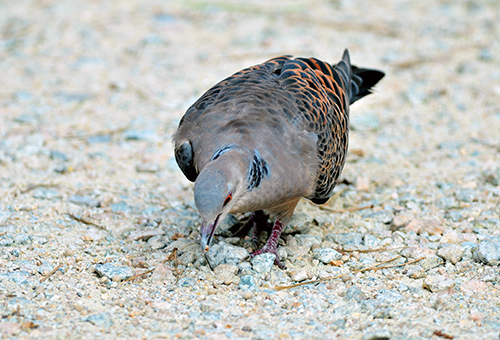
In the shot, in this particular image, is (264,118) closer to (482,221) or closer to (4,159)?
(482,221)

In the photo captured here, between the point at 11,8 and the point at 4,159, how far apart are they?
5.87 meters

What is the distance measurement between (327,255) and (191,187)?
1976 mm

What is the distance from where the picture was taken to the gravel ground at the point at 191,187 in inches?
153

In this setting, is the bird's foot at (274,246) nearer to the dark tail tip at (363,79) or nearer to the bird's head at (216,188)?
the bird's head at (216,188)

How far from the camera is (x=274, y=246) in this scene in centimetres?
475

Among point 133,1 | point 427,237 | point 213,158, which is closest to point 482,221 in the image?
point 427,237

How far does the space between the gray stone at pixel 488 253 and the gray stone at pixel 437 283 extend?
0.40 m

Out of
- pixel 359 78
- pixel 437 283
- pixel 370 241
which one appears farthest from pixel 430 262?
pixel 359 78

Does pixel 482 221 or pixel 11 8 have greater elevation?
pixel 482 221

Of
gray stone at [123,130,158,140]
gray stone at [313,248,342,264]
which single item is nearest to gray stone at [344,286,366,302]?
gray stone at [313,248,342,264]

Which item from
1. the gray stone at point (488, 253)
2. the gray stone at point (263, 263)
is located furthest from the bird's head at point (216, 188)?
the gray stone at point (488, 253)

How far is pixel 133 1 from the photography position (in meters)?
10.9

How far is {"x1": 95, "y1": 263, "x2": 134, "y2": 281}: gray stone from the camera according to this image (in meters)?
4.23

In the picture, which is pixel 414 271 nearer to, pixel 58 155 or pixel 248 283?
pixel 248 283
